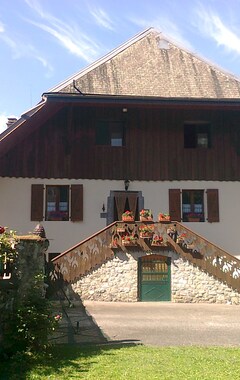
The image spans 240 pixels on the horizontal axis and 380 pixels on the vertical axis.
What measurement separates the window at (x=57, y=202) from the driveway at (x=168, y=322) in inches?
182

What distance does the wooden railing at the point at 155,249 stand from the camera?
14320 millimetres

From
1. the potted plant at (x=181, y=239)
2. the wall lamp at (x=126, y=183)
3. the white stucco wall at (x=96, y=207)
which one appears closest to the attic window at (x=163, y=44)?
the white stucco wall at (x=96, y=207)

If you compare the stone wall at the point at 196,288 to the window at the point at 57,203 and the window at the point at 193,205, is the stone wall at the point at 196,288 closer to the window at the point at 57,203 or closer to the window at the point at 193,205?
the window at the point at 193,205

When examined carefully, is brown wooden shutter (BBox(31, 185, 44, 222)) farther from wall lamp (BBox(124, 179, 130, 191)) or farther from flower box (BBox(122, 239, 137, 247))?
flower box (BBox(122, 239, 137, 247))

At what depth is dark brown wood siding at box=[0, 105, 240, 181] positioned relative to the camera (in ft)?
57.3

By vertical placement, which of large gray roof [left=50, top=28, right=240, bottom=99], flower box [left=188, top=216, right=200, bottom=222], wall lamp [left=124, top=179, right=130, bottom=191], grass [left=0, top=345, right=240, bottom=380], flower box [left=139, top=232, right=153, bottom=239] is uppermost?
large gray roof [left=50, top=28, right=240, bottom=99]

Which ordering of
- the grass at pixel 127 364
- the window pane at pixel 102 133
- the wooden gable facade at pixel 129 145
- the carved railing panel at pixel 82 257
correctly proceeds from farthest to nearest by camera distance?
1. the window pane at pixel 102 133
2. the wooden gable facade at pixel 129 145
3. the carved railing panel at pixel 82 257
4. the grass at pixel 127 364

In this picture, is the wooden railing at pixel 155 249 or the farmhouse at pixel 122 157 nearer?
the wooden railing at pixel 155 249

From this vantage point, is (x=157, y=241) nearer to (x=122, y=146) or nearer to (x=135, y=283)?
(x=135, y=283)

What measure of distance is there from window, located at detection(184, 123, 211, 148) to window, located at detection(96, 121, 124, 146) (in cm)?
283

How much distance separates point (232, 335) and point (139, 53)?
46.7 ft

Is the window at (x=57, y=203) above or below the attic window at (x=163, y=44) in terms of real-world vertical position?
below

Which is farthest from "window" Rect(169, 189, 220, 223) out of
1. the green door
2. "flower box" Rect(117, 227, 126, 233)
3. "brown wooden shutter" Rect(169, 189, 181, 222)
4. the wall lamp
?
"flower box" Rect(117, 227, 126, 233)

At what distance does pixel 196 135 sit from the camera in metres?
18.8
